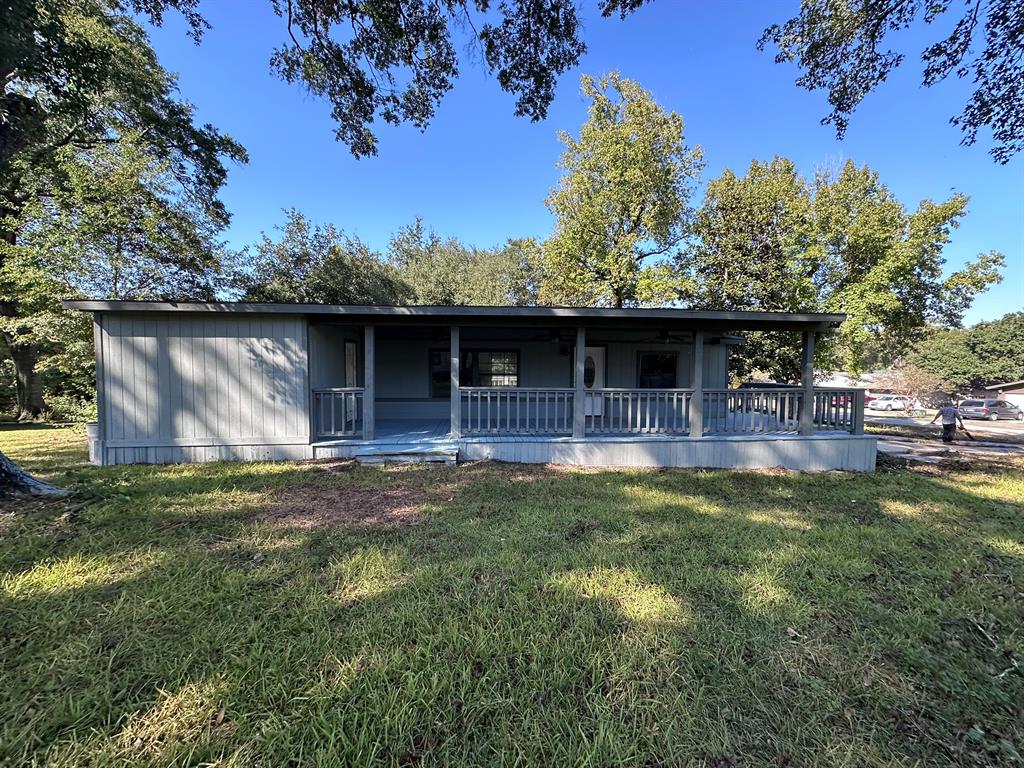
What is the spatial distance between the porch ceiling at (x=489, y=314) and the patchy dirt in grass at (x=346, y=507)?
283 centimetres

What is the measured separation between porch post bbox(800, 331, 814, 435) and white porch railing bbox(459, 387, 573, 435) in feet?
14.0

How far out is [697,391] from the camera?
718 centimetres

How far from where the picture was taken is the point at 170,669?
2061 mm

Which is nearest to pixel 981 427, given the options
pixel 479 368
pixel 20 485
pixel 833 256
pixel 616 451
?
pixel 833 256

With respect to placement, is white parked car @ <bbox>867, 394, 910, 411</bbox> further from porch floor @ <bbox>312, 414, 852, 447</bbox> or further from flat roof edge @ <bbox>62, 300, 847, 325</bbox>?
flat roof edge @ <bbox>62, 300, 847, 325</bbox>

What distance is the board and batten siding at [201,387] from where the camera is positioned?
6473 millimetres

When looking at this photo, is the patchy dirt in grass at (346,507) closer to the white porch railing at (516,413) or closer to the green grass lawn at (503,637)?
the green grass lawn at (503,637)

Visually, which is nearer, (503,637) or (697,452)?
(503,637)

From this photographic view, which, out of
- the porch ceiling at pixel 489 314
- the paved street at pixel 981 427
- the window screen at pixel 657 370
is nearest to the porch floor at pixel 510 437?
the porch ceiling at pixel 489 314

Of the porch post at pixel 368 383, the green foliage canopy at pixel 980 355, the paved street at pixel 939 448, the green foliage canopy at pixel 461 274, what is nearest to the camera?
the porch post at pixel 368 383

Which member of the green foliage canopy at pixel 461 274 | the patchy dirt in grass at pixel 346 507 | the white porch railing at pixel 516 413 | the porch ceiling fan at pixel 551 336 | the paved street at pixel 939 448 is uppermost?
the green foliage canopy at pixel 461 274

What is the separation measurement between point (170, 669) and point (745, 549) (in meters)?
4.10

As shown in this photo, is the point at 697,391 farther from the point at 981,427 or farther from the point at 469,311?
the point at 981,427

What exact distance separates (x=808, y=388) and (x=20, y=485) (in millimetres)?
11181
